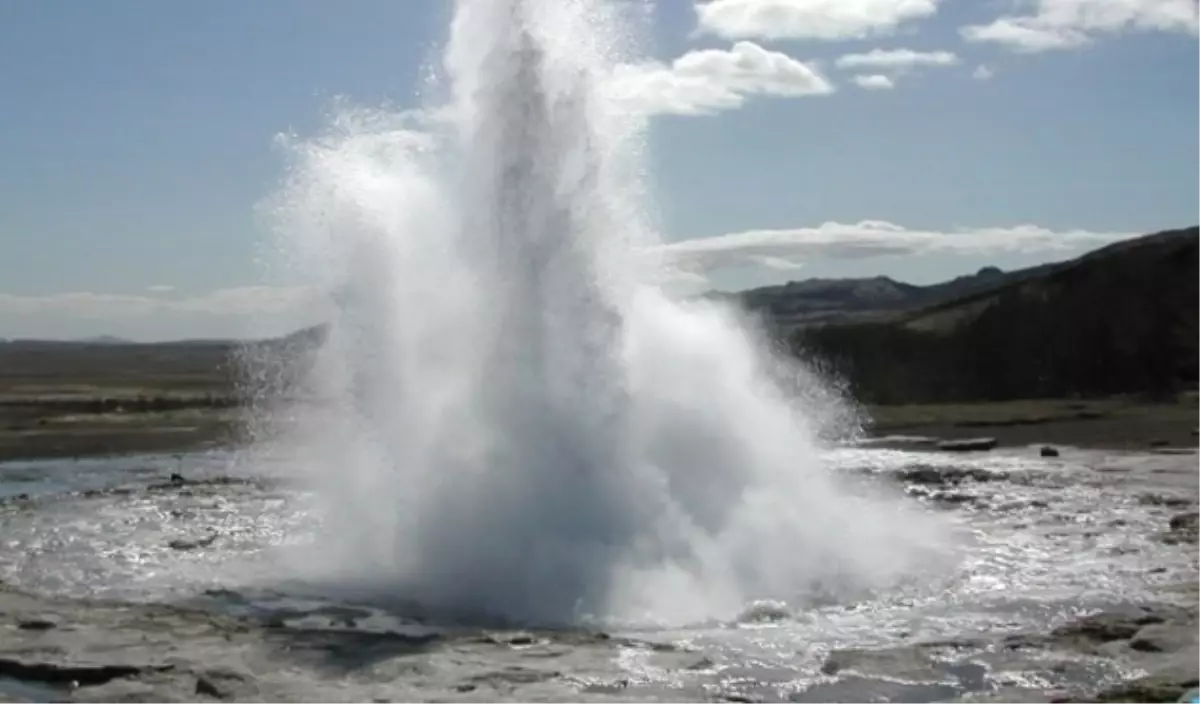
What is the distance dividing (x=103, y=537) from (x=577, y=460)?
27.8ft

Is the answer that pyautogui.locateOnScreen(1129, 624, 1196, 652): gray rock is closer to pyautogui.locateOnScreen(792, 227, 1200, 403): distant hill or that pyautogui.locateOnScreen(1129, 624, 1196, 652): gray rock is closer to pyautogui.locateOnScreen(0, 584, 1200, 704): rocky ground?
pyautogui.locateOnScreen(0, 584, 1200, 704): rocky ground

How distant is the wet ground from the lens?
10773 millimetres

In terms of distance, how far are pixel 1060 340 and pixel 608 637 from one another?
162 feet

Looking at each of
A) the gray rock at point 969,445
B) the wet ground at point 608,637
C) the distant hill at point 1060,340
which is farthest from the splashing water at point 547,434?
the distant hill at point 1060,340

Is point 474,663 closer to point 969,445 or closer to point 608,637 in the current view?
point 608,637

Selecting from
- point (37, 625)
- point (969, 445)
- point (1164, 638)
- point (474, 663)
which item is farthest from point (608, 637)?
point (969, 445)

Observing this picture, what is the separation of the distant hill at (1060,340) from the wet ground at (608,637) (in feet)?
117

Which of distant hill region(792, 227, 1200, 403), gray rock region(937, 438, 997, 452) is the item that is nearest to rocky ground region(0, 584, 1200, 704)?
gray rock region(937, 438, 997, 452)

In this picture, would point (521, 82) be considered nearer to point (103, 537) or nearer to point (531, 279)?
point (531, 279)

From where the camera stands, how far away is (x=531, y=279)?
1770 cm

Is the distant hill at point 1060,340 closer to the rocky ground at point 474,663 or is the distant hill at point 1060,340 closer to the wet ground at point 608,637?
the wet ground at point 608,637

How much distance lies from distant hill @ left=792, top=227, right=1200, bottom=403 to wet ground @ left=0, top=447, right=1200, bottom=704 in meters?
35.6

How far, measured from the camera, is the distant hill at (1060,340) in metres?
54.4

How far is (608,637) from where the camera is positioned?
12.6m
